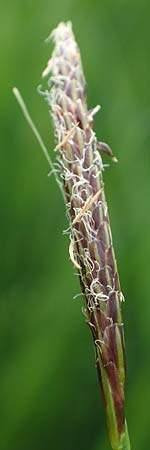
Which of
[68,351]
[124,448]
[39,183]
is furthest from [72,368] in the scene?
[124,448]

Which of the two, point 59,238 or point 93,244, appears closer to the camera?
point 93,244

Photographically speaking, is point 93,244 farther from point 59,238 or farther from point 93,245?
point 59,238

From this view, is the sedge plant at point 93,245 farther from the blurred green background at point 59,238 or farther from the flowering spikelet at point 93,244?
the blurred green background at point 59,238

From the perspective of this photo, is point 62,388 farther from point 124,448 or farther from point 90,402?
point 124,448

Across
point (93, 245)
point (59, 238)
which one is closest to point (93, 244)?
point (93, 245)

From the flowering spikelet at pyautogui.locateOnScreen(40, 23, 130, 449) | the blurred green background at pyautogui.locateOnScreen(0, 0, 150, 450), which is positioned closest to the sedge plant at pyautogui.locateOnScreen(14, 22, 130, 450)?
the flowering spikelet at pyautogui.locateOnScreen(40, 23, 130, 449)

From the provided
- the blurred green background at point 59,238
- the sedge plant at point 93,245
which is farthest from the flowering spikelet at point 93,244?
the blurred green background at point 59,238
